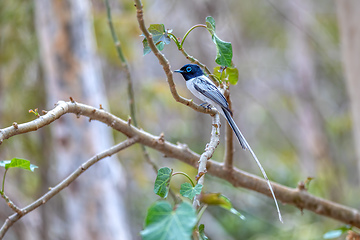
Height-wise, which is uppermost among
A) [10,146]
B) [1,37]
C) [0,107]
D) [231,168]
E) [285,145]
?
[1,37]

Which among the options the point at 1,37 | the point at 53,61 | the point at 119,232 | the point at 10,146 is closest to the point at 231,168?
the point at 119,232

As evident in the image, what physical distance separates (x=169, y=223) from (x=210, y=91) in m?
0.86

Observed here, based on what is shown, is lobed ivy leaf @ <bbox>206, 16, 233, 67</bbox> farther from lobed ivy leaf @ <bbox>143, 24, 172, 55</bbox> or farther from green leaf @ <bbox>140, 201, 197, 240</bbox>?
green leaf @ <bbox>140, 201, 197, 240</bbox>

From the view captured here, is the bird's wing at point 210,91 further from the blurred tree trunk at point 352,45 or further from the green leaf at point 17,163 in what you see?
the blurred tree trunk at point 352,45

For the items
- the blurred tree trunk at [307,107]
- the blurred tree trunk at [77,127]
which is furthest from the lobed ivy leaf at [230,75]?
the blurred tree trunk at [307,107]

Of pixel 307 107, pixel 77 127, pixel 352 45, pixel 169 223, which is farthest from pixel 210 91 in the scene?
pixel 307 107

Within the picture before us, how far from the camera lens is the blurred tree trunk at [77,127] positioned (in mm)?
3820

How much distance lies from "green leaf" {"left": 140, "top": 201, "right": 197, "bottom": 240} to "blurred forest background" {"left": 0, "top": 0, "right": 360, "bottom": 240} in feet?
8.24

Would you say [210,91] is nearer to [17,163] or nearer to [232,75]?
[232,75]

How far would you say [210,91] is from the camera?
5.16 ft

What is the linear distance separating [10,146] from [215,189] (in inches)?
118

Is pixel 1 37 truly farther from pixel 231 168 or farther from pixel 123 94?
pixel 231 168

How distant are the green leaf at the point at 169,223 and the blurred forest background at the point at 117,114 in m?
2.51

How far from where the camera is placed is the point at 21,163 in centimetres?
122
